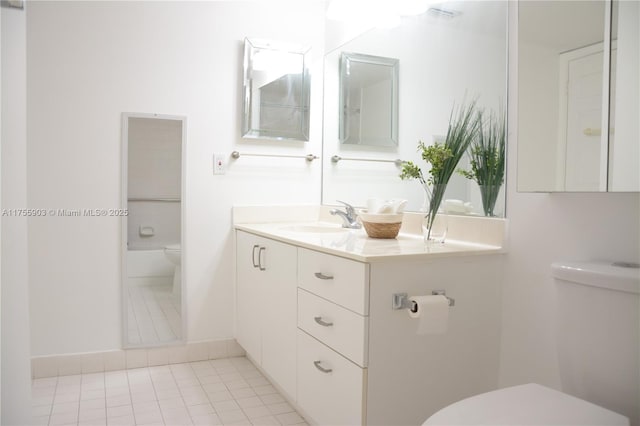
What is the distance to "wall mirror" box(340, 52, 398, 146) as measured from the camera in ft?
7.64

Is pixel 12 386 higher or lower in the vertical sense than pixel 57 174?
lower

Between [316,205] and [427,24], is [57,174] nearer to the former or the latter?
[316,205]

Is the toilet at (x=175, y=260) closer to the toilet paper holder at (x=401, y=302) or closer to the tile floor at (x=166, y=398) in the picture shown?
the tile floor at (x=166, y=398)

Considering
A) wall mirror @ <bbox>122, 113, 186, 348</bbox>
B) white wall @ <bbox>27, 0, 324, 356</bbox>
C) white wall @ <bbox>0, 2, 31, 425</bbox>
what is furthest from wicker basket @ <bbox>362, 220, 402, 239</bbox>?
white wall @ <bbox>0, 2, 31, 425</bbox>

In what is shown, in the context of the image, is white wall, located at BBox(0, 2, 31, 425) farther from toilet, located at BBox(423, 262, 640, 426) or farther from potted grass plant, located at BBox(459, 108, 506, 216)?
potted grass plant, located at BBox(459, 108, 506, 216)

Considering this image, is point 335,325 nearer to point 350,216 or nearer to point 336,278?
point 336,278

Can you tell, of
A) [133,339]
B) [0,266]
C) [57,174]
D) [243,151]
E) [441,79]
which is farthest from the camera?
[243,151]

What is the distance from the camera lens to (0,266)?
0.38 metres

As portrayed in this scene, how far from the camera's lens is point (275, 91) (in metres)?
2.80

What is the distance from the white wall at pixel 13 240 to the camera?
0.39m

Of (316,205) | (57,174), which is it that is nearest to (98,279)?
(57,174)

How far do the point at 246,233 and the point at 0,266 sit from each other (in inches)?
85.9

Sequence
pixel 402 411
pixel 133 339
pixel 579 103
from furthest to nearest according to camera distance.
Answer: pixel 133 339 < pixel 402 411 < pixel 579 103

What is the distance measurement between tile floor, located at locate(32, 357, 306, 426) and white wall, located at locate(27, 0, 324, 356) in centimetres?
21
